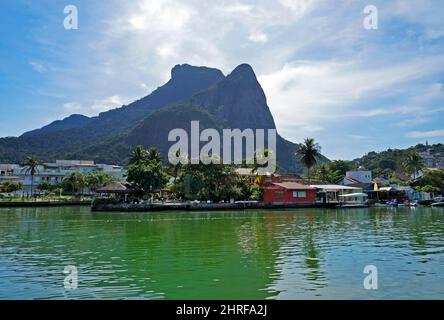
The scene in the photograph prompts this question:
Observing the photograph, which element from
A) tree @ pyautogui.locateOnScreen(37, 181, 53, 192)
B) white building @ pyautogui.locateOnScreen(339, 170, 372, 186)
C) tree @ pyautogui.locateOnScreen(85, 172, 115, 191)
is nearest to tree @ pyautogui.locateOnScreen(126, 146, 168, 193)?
tree @ pyautogui.locateOnScreen(85, 172, 115, 191)

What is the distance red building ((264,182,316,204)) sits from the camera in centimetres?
6222

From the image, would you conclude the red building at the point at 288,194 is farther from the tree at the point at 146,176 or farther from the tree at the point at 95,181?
the tree at the point at 95,181

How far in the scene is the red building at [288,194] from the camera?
6222cm

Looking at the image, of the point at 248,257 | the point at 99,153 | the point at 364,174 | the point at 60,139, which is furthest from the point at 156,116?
the point at 248,257

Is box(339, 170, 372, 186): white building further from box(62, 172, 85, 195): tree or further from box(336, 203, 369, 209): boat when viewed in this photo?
box(62, 172, 85, 195): tree

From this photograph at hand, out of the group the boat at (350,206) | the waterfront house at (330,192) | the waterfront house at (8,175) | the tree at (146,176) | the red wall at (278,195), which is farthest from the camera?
the waterfront house at (8,175)

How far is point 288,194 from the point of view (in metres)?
62.9

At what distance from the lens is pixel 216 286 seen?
1152cm

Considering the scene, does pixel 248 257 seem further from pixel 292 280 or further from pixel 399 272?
pixel 399 272

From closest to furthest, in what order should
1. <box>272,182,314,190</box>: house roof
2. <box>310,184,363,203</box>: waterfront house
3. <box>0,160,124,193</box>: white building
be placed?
<box>272,182,314,190</box>: house roof
<box>310,184,363,203</box>: waterfront house
<box>0,160,124,193</box>: white building

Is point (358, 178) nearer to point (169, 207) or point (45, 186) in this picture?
point (169, 207)

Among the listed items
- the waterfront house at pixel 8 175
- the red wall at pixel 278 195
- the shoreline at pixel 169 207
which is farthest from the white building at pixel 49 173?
the red wall at pixel 278 195

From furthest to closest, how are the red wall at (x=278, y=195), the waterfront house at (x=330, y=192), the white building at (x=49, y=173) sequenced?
the white building at (x=49, y=173), the waterfront house at (x=330, y=192), the red wall at (x=278, y=195)
